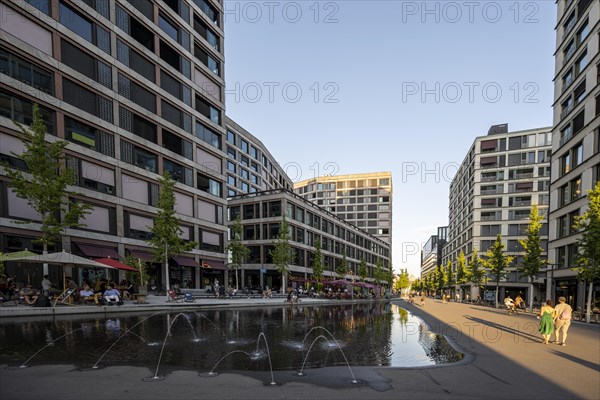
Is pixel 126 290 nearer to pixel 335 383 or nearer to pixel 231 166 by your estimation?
pixel 335 383

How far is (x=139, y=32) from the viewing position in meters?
Result: 36.8

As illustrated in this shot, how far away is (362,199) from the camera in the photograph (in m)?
122

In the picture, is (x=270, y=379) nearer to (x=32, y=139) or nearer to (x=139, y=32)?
(x=32, y=139)

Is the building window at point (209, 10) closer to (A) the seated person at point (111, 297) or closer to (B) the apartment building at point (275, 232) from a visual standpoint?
(B) the apartment building at point (275, 232)

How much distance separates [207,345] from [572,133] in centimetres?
4156

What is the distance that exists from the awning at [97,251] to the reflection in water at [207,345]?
14.0 metres

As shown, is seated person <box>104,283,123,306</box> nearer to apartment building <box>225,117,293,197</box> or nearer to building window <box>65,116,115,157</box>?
building window <box>65,116,115,157</box>

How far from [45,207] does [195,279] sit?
22.7 m

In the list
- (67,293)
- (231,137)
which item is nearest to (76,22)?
(67,293)

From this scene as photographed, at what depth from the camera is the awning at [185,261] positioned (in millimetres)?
38062

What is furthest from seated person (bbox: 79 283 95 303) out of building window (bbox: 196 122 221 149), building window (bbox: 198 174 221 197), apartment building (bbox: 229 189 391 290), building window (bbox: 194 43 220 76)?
building window (bbox: 194 43 220 76)

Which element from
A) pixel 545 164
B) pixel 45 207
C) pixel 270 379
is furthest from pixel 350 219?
pixel 270 379

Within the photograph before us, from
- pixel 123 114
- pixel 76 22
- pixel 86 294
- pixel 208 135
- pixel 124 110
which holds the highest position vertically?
pixel 76 22

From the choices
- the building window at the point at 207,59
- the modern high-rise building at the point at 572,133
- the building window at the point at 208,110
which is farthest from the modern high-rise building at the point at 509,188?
Answer: the building window at the point at 207,59
